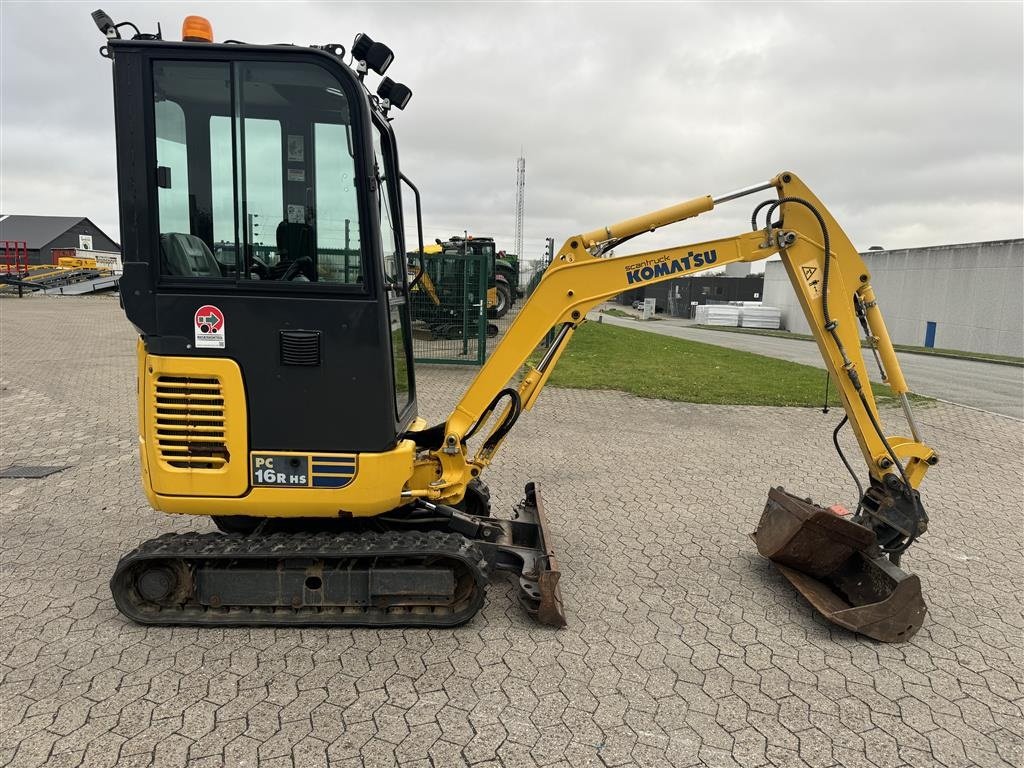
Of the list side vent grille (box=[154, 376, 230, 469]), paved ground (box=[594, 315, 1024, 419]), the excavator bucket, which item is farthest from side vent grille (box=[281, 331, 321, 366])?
paved ground (box=[594, 315, 1024, 419])

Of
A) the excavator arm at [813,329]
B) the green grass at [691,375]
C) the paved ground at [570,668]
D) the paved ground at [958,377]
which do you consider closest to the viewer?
the paved ground at [570,668]

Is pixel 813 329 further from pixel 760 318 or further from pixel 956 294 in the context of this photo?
pixel 760 318

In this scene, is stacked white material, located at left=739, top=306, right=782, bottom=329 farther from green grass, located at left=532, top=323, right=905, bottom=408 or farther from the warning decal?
the warning decal

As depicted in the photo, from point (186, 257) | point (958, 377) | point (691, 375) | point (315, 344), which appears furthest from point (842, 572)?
point (958, 377)

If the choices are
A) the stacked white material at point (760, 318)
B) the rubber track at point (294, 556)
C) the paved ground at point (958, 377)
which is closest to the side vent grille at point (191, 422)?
the rubber track at point (294, 556)

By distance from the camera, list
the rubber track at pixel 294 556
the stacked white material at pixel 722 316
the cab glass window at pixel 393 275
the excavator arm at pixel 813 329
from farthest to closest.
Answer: the stacked white material at pixel 722 316 → the excavator arm at pixel 813 329 → the cab glass window at pixel 393 275 → the rubber track at pixel 294 556

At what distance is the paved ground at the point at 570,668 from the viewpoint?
9.51 ft

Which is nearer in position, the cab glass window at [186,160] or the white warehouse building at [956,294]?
the cab glass window at [186,160]

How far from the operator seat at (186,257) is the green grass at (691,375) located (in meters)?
7.37

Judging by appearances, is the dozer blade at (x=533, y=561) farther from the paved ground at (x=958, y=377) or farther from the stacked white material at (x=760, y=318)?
the stacked white material at (x=760, y=318)

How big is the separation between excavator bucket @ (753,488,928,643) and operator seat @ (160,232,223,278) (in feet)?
12.7

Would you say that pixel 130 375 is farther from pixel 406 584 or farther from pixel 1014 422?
pixel 1014 422

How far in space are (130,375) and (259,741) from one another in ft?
36.4

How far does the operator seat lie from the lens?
3.46 m
